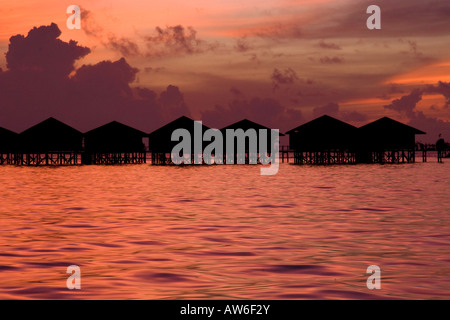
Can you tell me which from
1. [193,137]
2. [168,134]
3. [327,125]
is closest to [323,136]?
[327,125]

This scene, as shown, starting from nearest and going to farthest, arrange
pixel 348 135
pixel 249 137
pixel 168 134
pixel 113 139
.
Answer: pixel 348 135 < pixel 168 134 < pixel 249 137 < pixel 113 139

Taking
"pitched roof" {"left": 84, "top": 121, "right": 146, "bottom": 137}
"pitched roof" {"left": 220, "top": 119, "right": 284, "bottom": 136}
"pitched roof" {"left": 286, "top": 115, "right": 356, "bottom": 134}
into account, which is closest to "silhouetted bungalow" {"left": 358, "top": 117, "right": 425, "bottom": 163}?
"pitched roof" {"left": 286, "top": 115, "right": 356, "bottom": 134}

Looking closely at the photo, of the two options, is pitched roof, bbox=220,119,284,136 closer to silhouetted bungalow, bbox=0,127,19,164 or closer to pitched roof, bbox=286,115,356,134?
pitched roof, bbox=286,115,356,134

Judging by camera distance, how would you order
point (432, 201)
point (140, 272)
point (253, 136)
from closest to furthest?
point (140, 272)
point (432, 201)
point (253, 136)

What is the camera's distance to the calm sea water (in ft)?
26.8

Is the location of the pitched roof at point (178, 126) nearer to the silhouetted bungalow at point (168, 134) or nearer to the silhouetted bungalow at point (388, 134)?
the silhouetted bungalow at point (168, 134)

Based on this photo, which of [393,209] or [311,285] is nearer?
[311,285]

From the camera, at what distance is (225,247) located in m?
11.7

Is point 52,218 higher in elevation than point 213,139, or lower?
lower

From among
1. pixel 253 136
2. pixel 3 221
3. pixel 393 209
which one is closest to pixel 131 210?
pixel 3 221

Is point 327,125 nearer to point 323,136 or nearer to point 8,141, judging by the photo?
point 323,136
